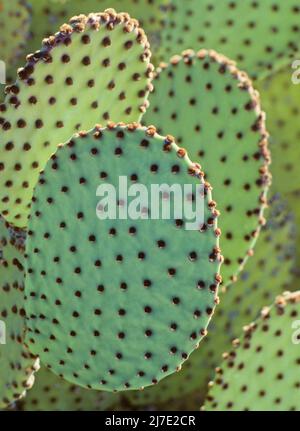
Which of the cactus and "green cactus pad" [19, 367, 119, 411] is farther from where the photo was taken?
"green cactus pad" [19, 367, 119, 411]

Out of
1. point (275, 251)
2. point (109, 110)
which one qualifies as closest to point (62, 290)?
point (109, 110)

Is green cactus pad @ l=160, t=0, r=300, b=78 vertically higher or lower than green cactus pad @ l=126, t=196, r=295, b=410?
higher

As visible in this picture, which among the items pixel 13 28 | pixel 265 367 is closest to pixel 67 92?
pixel 265 367

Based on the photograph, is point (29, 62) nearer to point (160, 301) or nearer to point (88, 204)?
point (88, 204)

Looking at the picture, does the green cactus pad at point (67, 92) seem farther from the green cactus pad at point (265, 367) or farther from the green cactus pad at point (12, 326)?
the green cactus pad at point (265, 367)

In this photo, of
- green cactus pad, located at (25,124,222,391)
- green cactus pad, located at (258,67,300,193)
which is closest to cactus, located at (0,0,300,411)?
green cactus pad, located at (25,124,222,391)

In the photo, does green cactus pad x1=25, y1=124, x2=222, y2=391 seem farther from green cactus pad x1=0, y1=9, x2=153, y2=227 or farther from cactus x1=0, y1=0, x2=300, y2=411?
green cactus pad x1=0, y1=9, x2=153, y2=227
